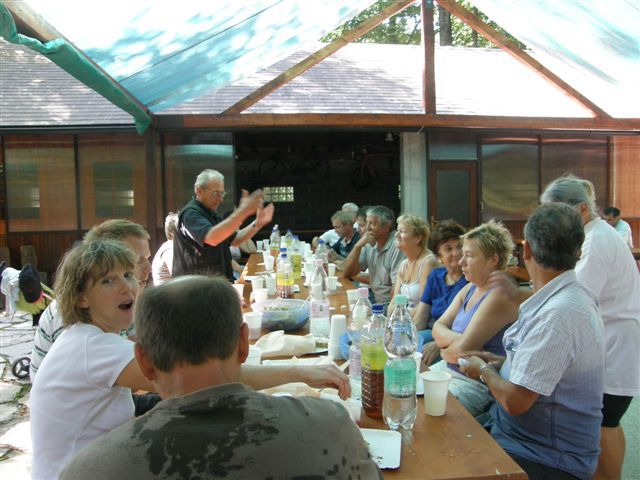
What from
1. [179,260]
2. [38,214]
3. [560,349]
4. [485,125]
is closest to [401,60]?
[485,125]

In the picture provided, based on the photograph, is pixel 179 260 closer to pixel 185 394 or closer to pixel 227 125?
pixel 185 394

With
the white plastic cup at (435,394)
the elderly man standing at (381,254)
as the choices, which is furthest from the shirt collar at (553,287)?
the elderly man standing at (381,254)

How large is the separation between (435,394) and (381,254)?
10.3 feet

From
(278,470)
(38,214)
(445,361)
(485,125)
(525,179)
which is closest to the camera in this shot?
(278,470)

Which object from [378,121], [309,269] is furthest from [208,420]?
[378,121]

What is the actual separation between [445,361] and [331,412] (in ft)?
6.32

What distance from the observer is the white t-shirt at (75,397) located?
5.19 ft

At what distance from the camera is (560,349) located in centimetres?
185

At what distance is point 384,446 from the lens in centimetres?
159

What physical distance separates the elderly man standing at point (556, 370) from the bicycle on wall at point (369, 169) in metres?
11.0

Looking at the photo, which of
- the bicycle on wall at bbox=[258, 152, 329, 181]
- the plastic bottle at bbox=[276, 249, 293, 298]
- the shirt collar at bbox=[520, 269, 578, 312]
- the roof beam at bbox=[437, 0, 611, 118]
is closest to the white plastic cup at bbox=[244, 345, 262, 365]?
the shirt collar at bbox=[520, 269, 578, 312]

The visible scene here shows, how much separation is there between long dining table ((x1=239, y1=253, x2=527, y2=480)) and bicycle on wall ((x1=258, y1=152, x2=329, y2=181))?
11.1 m

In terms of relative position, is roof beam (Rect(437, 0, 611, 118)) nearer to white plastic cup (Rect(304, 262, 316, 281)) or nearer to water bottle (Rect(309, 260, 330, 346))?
white plastic cup (Rect(304, 262, 316, 281))

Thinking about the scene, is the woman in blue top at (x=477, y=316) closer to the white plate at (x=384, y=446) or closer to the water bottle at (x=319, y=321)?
the water bottle at (x=319, y=321)
